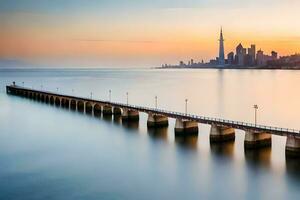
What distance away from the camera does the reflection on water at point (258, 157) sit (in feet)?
124

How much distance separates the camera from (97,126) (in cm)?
6172

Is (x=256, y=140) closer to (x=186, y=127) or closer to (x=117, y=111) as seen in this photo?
(x=186, y=127)

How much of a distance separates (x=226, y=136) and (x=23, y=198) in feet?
81.2

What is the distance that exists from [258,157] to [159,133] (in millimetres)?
17120

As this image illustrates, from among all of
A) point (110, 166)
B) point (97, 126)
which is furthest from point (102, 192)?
point (97, 126)

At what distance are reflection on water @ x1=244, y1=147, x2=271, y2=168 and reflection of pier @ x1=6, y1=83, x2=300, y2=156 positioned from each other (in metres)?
0.69

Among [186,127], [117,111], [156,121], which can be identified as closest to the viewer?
[186,127]

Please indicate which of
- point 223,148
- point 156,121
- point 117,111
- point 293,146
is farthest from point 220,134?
point 117,111

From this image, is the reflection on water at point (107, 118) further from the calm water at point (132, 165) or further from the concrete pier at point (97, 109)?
the concrete pier at point (97, 109)

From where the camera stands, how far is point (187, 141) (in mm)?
48062

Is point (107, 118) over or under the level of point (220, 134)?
under

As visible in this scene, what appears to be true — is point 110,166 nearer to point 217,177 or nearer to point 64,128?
point 217,177

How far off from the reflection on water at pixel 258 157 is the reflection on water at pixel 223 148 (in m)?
1.76

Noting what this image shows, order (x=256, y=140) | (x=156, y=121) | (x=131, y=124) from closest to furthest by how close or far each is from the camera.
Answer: (x=256, y=140) → (x=156, y=121) → (x=131, y=124)
